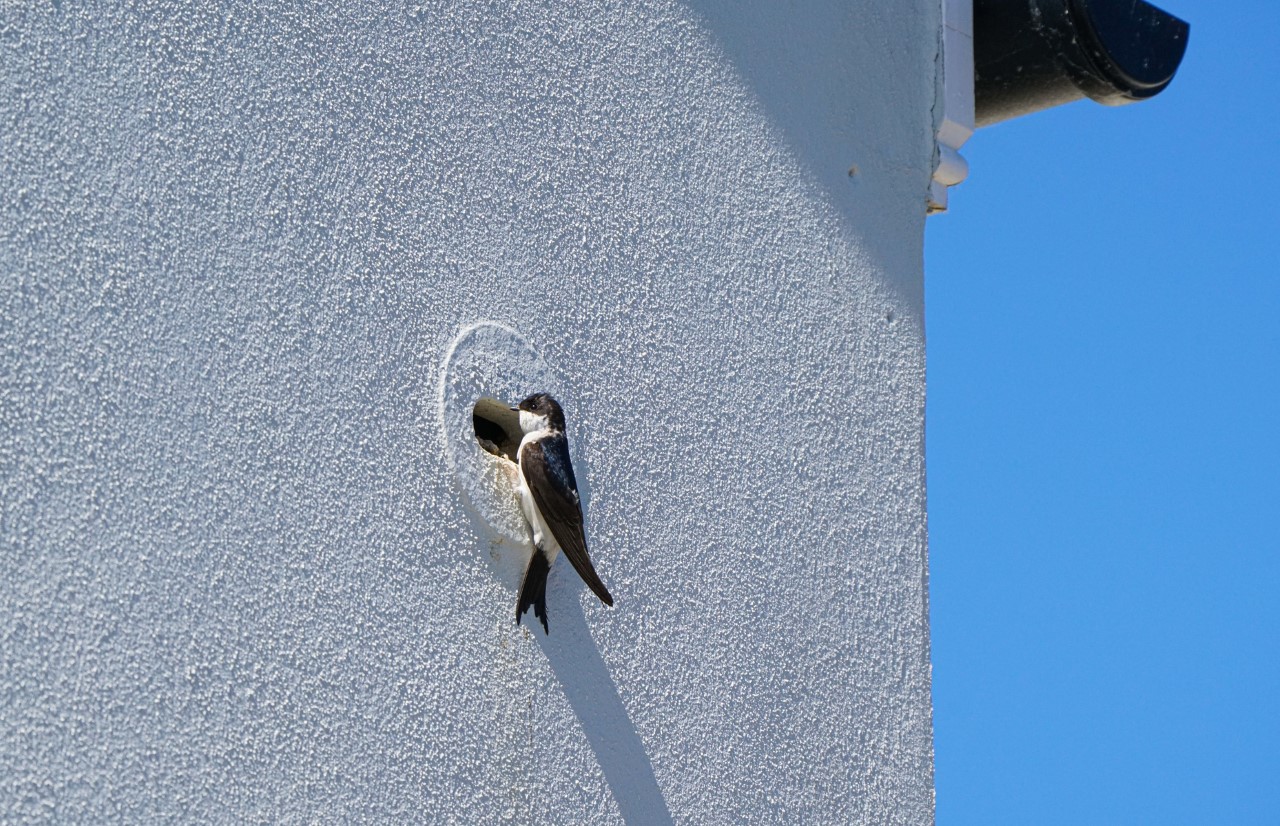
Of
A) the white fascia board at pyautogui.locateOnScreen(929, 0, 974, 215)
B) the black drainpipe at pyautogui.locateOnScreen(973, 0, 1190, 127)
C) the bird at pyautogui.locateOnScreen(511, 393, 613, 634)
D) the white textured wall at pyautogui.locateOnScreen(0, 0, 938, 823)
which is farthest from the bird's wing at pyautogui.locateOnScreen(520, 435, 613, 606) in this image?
the black drainpipe at pyautogui.locateOnScreen(973, 0, 1190, 127)

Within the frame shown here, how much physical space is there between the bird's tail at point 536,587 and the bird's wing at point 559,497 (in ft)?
0.20

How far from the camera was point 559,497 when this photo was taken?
2871 mm

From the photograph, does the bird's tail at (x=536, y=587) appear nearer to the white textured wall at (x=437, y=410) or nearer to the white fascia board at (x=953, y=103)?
the white textured wall at (x=437, y=410)

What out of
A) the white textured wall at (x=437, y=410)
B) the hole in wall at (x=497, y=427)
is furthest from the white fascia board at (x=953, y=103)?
the hole in wall at (x=497, y=427)

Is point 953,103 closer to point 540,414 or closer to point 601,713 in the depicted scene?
point 540,414

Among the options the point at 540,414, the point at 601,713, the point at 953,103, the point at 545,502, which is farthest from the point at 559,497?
the point at 953,103

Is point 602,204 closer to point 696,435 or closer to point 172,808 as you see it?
point 696,435

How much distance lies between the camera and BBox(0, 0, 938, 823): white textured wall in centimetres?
225

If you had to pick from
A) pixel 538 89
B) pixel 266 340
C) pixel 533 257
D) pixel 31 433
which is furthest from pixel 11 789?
pixel 538 89

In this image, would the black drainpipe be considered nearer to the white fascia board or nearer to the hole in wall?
the white fascia board

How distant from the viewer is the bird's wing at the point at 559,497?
9.34 ft

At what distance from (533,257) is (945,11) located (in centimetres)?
188

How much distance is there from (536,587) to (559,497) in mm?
173

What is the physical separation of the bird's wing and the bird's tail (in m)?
0.06
